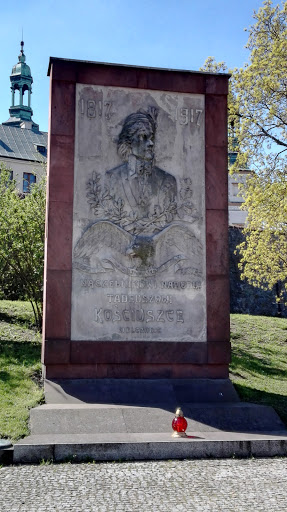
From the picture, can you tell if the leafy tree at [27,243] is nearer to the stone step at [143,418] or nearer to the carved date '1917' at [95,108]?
the carved date '1917' at [95,108]

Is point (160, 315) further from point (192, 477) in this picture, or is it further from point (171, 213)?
point (192, 477)

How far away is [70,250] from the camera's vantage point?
1047cm

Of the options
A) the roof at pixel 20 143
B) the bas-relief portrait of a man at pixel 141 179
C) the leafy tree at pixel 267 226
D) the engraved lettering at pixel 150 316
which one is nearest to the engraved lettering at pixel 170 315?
the engraved lettering at pixel 150 316

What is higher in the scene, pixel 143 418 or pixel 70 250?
pixel 70 250

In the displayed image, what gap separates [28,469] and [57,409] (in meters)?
1.76

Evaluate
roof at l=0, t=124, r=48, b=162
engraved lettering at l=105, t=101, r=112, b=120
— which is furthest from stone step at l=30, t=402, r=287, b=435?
roof at l=0, t=124, r=48, b=162

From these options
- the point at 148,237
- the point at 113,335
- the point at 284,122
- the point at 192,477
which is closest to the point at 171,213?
the point at 148,237

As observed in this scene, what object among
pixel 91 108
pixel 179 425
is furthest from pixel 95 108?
pixel 179 425

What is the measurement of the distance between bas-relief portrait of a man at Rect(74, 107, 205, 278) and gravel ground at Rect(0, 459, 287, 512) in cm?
381

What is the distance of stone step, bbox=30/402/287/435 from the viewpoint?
8.59 metres

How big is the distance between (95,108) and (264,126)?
7.66m

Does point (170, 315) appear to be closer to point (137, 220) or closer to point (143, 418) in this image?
point (137, 220)

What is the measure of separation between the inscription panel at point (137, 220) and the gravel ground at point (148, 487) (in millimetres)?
3277

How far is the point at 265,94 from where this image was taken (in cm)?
1689
